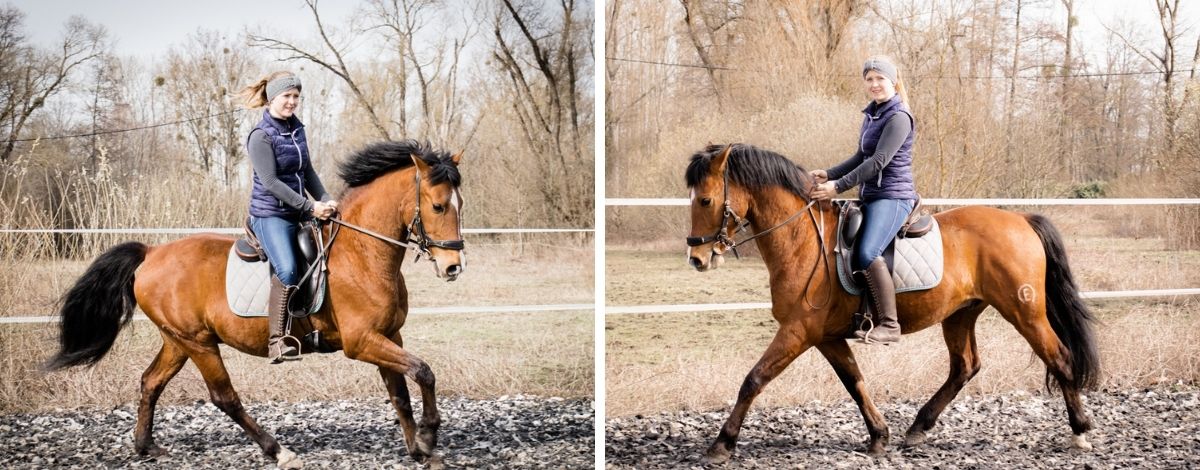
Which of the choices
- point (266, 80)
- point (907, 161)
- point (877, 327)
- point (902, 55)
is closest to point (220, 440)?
point (266, 80)

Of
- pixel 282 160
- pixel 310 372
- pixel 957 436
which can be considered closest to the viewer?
pixel 282 160

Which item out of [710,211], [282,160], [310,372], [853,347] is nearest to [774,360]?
[710,211]

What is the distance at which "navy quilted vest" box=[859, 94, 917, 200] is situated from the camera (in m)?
3.47

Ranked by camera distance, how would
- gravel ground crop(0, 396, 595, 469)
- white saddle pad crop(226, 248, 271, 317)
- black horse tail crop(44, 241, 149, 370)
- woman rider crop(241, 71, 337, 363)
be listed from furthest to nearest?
gravel ground crop(0, 396, 595, 469), black horse tail crop(44, 241, 149, 370), white saddle pad crop(226, 248, 271, 317), woman rider crop(241, 71, 337, 363)

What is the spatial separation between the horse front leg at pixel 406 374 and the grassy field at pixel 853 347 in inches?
69.1

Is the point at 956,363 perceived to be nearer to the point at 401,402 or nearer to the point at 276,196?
the point at 401,402

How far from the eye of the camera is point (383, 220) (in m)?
3.41

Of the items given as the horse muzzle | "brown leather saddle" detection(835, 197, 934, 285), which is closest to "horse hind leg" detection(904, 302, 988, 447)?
"brown leather saddle" detection(835, 197, 934, 285)

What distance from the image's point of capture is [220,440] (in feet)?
14.3

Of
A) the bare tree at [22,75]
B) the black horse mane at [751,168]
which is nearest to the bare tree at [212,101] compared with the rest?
the bare tree at [22,75]

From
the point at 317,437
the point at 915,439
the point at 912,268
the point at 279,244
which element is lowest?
the point at 317,437

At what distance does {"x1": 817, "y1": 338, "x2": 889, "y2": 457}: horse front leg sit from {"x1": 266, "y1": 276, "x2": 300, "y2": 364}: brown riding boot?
2208 millimetres

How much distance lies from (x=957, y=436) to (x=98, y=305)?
160 inches

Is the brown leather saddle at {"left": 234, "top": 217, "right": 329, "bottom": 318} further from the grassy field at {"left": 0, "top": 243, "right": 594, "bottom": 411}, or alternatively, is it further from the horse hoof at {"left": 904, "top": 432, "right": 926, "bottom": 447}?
the horse hoof at {"left": 904, "top": 432, "right": 926, "bottom": 447}
